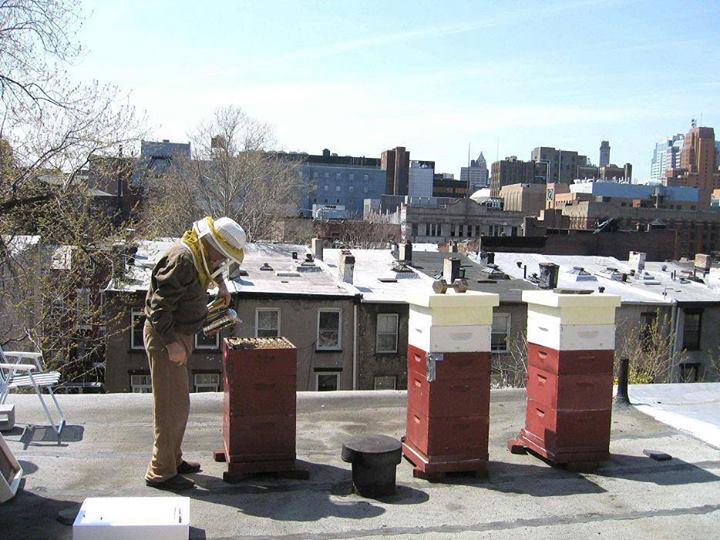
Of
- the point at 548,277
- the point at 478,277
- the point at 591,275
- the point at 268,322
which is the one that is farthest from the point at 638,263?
the point at 548,277

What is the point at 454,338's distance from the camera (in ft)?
20.7

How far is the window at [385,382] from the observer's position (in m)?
25.5

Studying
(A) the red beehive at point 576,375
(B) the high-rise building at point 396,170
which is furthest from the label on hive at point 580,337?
(B) the high-rise building at point 396,170

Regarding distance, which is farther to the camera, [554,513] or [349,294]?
[349,294]

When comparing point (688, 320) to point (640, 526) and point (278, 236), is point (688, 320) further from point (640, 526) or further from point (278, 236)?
point (278, 236)

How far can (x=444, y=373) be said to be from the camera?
20.6 ft

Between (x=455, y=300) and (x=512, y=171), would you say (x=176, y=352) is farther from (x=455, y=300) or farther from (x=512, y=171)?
(x=512, y=171)

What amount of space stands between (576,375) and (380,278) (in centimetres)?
2188

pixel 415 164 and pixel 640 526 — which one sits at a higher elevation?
pixel 415 164

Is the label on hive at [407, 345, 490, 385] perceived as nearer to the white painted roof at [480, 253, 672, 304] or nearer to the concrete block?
the concrete block

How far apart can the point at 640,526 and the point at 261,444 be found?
10.2ft

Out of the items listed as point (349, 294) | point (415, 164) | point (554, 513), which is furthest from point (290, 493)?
point (415, 164)

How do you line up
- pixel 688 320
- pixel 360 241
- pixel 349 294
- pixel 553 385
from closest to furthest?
pixel 553 385 < pixel 349 294 < pixel 688 320 < pixel 360 241

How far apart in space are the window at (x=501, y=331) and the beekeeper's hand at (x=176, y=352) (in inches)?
847
